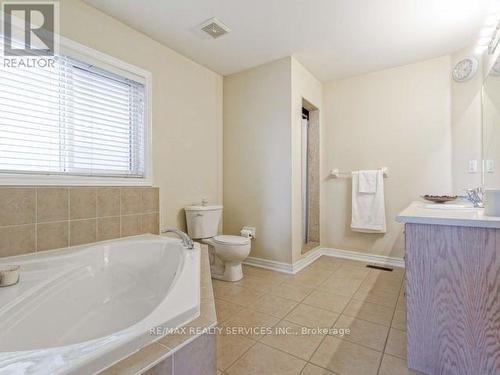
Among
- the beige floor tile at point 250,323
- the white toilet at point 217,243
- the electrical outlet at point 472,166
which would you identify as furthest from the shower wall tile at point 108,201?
the electrical outlet at point 472,166

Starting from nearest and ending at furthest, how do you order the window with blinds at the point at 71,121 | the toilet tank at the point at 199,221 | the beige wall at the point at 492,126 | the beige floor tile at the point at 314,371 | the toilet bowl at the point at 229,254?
the beige floor tile at the point at 314,371, the window with blinds at the point at 71,121, the beige wall at the point at 492,126, the toilet bowl at the point at 229,254, the toilet tank at the point at 199,221

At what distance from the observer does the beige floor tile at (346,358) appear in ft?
4.25

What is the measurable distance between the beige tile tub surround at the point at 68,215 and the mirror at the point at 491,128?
2.60 m

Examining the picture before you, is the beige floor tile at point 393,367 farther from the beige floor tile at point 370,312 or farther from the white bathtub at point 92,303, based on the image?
the white bathtub at point 92,303

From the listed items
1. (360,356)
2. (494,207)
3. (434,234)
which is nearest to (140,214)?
(360,356)

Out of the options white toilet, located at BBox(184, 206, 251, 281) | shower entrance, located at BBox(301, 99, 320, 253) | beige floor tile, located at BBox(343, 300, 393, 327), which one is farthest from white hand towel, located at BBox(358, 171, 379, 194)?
white toilet, located at BBox(184, 206, 251, 281)

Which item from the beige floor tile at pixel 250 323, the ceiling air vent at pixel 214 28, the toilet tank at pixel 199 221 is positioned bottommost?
the beige floor tile at pixel 250 323

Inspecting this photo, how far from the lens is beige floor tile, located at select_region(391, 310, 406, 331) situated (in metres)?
1.66

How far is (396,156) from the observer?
285cm

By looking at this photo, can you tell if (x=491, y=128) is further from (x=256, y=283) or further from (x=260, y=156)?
(x=256, y=283)

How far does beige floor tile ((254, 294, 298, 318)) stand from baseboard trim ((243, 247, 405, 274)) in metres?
0.60

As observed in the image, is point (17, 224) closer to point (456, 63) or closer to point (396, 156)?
point (396, 156)

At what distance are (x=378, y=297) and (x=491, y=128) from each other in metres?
1.60

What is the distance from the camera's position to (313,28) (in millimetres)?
2156
